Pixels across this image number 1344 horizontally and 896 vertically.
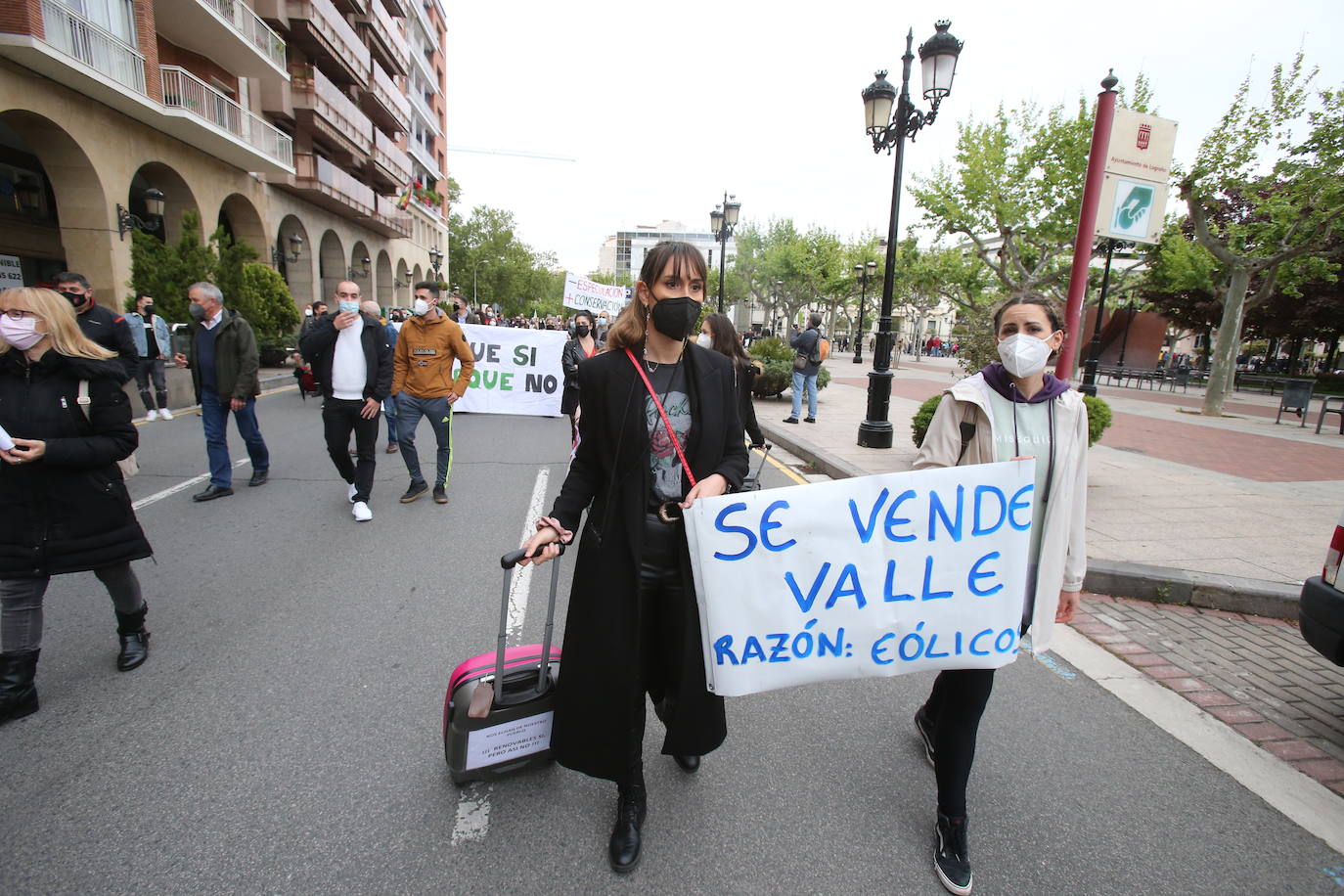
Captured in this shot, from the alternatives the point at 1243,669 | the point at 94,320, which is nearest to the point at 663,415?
the point at 1243,669

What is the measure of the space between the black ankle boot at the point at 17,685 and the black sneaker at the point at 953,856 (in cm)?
380

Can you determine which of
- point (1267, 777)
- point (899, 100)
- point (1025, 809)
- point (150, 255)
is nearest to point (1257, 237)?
point (899, 100)

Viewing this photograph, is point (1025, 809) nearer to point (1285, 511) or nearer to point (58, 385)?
point (58, 385)

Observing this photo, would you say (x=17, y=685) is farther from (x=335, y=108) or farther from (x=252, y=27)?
(x=335, y=108)

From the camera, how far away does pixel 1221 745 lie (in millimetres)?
2979

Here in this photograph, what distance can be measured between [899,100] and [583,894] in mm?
10722

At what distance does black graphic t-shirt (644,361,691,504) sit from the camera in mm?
2137

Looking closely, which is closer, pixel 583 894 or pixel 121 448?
pixel 583 894

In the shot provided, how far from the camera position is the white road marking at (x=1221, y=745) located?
2.57m

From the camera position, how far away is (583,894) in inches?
81.8

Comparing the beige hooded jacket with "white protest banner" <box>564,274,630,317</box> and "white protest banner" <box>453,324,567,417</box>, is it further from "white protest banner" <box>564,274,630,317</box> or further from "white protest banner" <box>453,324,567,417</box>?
"white protest banner" <box>564,274,630,317</box>

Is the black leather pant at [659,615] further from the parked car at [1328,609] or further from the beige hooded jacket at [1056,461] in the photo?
the parked car at [1328,609]

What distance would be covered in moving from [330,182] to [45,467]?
28661mm

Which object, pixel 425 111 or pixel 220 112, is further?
pixel 425 111
